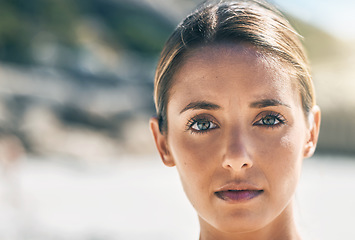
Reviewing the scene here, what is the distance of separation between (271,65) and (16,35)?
29095 mm

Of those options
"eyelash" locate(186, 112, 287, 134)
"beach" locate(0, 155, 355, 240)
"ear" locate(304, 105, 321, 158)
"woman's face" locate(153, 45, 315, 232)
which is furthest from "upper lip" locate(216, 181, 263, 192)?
"beach" locate(0, 155, 355, 240)

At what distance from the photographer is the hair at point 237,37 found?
1558 mm

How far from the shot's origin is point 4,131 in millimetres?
16359

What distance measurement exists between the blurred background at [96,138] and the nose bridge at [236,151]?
0.76m

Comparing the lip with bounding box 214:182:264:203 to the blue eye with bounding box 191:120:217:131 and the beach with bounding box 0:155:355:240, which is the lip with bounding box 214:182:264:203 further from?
the beach with bounding box 0:155:355:240

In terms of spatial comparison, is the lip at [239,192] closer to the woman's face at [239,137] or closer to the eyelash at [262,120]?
the woman's face at [239,137]

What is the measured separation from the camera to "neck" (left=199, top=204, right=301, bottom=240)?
1.62 meters

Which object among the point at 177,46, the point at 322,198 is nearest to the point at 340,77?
the point at 322,198

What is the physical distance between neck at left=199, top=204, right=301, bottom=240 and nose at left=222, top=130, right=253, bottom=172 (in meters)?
0.31

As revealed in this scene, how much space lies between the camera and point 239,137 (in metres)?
1.45

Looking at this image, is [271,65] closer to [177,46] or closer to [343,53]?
[177,46]

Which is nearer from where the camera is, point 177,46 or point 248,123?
point 248,123

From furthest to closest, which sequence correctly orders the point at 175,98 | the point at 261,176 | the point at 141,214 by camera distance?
the point at 141,214 → the point at 175,98 → the point at 261,176

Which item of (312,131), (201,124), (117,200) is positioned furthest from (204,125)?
(117,200)
